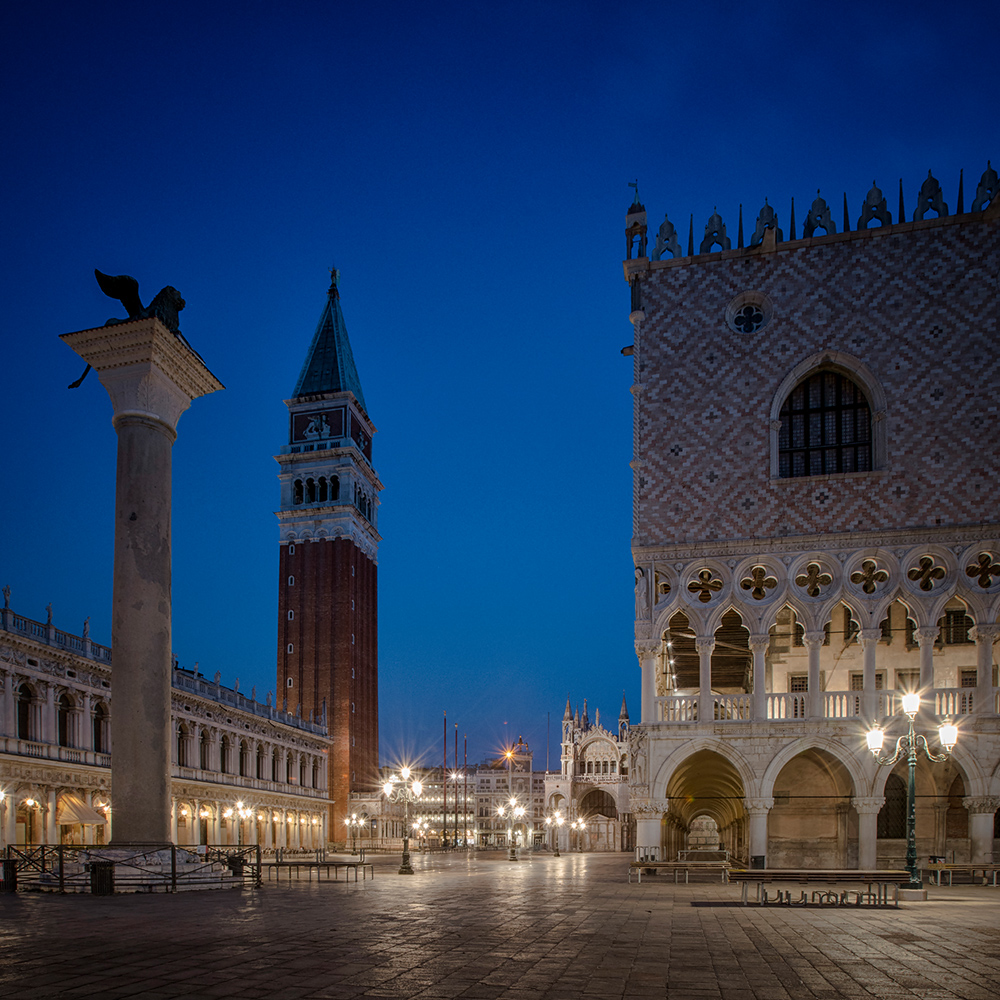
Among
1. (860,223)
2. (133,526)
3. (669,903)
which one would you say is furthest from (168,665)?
(860,223)

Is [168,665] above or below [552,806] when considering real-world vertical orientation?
above

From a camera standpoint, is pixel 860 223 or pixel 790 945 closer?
pixel 790 945

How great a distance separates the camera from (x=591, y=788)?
307 feet

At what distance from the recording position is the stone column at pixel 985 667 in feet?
94.9

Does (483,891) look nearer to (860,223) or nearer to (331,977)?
(331,977)

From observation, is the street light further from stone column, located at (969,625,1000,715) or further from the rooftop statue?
the rooftop statue

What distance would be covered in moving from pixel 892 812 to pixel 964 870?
5.69 m

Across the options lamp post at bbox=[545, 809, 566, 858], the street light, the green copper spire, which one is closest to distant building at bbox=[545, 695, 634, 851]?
lamp post at bbox=[545, 809, 566, 858]

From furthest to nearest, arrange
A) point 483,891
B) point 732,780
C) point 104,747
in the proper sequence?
point 104,747, point 732,780, point 483,891

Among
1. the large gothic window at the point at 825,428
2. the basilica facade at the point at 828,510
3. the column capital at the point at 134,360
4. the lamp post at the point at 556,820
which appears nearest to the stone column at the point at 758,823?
the basilica facade at the point at 828,510

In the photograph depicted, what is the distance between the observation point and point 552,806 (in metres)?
94.2

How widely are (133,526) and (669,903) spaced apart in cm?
1345

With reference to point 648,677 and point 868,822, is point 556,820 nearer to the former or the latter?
point 648,677

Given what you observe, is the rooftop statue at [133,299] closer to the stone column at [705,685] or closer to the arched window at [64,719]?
the stone column at [705,685]
